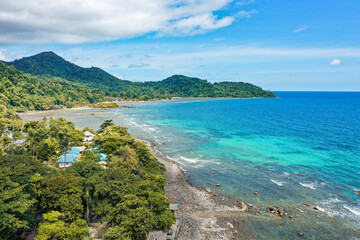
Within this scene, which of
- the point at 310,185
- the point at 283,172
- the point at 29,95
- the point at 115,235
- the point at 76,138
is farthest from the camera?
the point at 29,95

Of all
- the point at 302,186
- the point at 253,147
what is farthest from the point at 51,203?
the point at 253,147

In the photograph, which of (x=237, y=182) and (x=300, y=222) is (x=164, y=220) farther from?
(x=237, y=182)

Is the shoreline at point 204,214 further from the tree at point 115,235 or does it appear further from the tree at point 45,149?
the tree at point 45,149

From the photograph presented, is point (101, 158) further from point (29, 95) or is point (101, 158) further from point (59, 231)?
point (29, 95)

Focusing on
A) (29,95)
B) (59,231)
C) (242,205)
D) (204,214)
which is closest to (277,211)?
(242,205)

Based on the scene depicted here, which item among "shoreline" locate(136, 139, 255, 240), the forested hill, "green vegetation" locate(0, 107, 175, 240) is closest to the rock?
"shoreline" locate(136, 139, 255, 240)

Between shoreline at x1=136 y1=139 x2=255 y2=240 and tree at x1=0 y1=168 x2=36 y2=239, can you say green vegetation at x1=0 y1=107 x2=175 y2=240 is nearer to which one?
tree at x1=0 y1=168 x2=36 y2=239

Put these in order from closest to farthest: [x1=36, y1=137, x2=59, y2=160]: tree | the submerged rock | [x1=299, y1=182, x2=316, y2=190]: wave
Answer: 1. the submerged rock
2. [x1=299, y1=182, x2=316, y2=190]: wave
3. [x1=36, y1=137, x2=59, y2=160]: tree

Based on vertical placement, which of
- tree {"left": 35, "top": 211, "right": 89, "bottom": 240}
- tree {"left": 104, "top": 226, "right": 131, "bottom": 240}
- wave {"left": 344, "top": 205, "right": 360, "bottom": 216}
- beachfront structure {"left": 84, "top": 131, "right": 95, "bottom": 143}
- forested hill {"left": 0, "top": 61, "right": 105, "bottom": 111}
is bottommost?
wave {"left": 344, "top": 205, "right": 360, "bottom": 216}

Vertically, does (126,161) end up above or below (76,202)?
above
